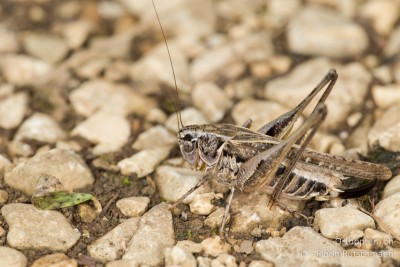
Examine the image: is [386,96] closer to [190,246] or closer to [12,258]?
[190,246]

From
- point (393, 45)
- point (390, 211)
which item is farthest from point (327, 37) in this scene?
point (390, 211)

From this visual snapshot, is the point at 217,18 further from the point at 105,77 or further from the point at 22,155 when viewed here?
the point at 22,155

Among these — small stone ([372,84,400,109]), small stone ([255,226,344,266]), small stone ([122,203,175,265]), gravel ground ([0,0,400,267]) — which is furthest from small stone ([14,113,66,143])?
small stone ([372,84,400,109])

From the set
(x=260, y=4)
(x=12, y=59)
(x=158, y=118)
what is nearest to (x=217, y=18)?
(x=260, y=4)

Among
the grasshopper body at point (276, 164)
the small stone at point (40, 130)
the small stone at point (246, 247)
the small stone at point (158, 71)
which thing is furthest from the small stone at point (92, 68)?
the small stone at point (246, 247)

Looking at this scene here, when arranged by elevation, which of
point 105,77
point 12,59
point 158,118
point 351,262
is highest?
point 12,59

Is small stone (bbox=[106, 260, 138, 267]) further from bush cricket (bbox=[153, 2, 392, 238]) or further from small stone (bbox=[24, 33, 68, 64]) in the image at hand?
small stone (bbox=[24, 33, 68, 64])

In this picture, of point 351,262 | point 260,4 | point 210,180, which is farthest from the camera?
point 260,4
